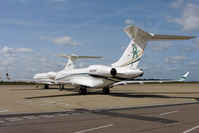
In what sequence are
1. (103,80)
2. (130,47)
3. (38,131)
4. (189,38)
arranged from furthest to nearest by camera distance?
1. (103,80)
2. (130,47)
3. (189,38)
4. (38,131)

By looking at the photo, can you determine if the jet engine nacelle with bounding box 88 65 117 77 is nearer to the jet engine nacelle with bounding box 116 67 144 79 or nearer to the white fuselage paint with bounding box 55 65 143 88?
the white fuselage paint with bounding box 55 65 143 88

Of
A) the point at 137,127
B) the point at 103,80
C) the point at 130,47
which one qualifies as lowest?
the point at 137,127

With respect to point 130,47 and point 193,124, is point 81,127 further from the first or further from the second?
point 130,47

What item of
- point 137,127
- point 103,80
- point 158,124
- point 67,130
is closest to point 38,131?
point 67,130

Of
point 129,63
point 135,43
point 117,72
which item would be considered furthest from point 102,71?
point 135,43

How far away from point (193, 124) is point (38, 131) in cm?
537

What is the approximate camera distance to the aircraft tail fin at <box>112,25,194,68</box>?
20.2 metres

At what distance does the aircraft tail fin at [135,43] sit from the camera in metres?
20.2

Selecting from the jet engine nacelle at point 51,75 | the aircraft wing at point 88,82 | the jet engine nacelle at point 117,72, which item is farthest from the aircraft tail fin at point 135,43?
the jet engine nacelle at point 51,75

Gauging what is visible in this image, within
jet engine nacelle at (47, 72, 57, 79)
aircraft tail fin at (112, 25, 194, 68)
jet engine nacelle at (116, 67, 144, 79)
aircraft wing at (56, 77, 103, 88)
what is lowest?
aircraft wing at (56, 77, 103, 88)

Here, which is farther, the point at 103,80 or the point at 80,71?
the point at 80,71

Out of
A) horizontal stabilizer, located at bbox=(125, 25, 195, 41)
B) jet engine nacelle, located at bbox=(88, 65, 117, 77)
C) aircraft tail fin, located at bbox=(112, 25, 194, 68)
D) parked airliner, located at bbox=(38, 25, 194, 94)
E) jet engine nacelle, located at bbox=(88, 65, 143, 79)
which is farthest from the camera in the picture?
jet engine nacelle, located at bbox=(88, 65, 117, 77)

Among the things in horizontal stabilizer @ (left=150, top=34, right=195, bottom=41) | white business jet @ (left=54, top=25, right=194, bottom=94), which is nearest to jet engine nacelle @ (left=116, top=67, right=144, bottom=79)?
white business jet @ (left=54, top=25, right=194, bottom=94)

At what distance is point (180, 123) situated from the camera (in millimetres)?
8672
